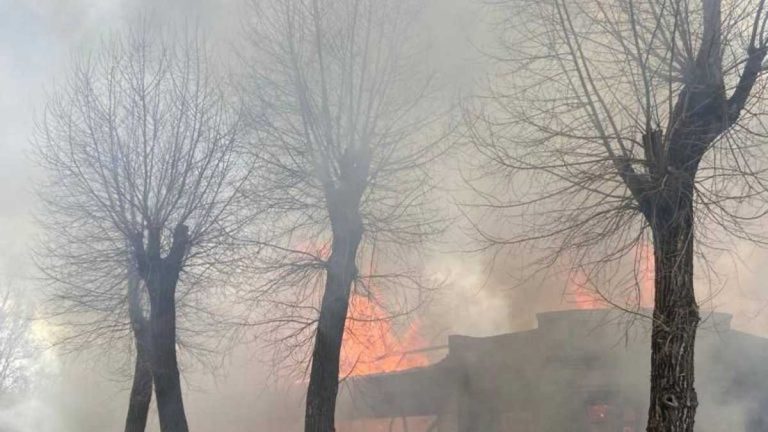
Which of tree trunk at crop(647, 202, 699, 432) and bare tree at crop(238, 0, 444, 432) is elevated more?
bare tree at crop(238, 0, 444, 432)

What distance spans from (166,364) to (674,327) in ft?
21.6

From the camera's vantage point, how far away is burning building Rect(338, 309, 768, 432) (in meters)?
11.5

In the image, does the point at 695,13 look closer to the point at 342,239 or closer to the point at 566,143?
the point at 566,143

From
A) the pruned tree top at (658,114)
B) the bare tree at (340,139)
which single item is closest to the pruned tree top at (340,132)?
the bare tree at (340,139)

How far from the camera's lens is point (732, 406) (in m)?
11.4

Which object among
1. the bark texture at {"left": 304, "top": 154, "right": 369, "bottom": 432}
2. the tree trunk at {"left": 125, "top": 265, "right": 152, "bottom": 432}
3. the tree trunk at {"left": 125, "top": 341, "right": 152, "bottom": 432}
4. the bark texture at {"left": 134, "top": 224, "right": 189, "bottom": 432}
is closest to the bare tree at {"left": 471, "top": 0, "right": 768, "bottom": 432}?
the bark texture at {"left": 304, "top": 154, "right": 369, "bottom": 432}

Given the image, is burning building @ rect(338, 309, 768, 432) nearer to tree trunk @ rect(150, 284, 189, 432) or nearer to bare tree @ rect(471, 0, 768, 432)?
tree trunk @ rect(150, 284, 189, 432)

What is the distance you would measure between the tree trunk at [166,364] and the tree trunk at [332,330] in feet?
7.13

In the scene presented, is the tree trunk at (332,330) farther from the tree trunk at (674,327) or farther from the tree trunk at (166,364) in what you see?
the tree trunk at (674,327)

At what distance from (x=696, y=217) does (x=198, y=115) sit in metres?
7.24

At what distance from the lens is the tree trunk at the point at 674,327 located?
18.7ft

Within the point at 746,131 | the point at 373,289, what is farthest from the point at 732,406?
the point at 746,131

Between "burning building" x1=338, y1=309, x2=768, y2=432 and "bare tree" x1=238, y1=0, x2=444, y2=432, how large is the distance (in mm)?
3013

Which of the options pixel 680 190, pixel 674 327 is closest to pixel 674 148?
pixel 680 190
